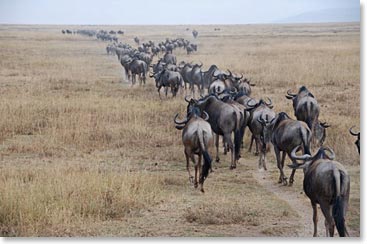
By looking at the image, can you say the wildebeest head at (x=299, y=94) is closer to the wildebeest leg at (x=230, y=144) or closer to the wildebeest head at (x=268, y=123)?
the wildebeest head at (x=268, y=123)

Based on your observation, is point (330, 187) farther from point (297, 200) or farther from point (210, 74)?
point (210, 74)

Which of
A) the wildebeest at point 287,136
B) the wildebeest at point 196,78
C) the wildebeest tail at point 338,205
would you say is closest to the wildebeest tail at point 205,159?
the wildebeest at point 287,136

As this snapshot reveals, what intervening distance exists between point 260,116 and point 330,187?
7.18ft

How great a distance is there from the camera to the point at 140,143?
581 centimetres

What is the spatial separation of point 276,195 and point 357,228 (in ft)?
2.71

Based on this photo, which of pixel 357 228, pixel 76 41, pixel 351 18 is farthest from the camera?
pixel 76 41

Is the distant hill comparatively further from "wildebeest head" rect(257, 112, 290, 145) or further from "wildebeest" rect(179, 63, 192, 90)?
"wildebeest" rect(179, 63, 192, 90)

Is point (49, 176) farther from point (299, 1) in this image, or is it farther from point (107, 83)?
point (107, 83)

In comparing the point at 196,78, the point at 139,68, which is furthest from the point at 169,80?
the point at 139,68

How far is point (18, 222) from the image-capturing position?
13.9ft

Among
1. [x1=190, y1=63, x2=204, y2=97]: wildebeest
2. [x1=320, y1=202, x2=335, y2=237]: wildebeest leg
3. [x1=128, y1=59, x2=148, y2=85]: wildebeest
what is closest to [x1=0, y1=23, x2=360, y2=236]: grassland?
[x1=320, y1=202, x2=335, y2=237]: wildebeest leg

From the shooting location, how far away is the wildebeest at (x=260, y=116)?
5.74 m

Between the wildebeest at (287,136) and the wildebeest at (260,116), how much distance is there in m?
0.30

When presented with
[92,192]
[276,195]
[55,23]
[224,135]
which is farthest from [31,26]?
[276,195]
